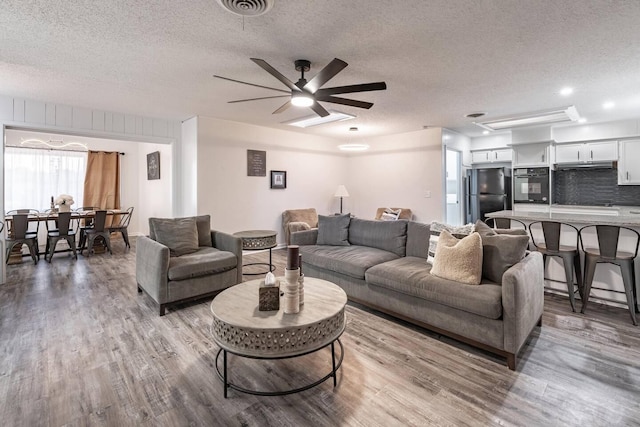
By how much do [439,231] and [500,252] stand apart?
69cm

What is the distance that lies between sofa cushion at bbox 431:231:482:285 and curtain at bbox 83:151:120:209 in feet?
25.9

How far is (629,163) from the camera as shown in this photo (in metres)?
5.37

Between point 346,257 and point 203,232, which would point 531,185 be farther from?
point 203,232

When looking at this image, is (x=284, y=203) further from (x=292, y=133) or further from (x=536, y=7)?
(x=536, y=7)

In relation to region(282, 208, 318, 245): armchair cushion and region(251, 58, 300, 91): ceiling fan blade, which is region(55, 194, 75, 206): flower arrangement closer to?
region(282, 208, 318, 245): armchair cushion

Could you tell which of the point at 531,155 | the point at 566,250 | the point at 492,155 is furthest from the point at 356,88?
the point at 492,155

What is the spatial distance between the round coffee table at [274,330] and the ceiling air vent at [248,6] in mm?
1945

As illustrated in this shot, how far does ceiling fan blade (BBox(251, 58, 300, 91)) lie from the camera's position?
2311mm

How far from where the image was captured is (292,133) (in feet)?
21.6

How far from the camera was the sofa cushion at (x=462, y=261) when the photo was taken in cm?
239

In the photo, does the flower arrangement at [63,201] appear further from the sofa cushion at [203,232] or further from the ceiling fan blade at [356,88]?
the ceiling fan blade at [356,88]

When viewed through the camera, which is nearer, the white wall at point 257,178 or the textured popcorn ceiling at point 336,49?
the textured popcorn ceiling at point 336,49

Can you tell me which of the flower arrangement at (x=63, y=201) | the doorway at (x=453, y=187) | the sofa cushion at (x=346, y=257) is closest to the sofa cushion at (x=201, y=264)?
the sofa cushion at (x=346, y=257)

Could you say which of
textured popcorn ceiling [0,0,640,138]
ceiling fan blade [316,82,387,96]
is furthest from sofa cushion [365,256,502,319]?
textured popcorn ceiling [0,0,640,138]
